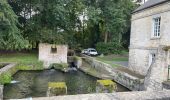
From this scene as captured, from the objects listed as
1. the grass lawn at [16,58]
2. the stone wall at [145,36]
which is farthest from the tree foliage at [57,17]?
the stone wall at [145,36]

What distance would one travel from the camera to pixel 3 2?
67.7 feet

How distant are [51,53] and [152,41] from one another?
14.4 m

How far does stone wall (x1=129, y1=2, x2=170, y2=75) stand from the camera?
1432 cm

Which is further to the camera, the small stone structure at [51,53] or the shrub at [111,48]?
the shrub at [111,48]

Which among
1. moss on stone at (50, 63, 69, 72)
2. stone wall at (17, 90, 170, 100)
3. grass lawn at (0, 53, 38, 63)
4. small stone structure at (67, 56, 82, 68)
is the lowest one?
moss on stone at (50, 63, 69, 72)

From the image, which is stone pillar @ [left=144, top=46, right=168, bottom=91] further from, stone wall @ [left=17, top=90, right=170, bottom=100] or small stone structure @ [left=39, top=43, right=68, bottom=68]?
small stone structure @ [left=39, top=43, right=68, bottom=68]

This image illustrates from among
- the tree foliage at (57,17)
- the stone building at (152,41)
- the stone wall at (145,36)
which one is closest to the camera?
the stone building at (152,41)

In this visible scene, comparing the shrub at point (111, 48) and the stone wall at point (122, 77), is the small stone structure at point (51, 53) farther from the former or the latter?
the shrub at point (111, 48)

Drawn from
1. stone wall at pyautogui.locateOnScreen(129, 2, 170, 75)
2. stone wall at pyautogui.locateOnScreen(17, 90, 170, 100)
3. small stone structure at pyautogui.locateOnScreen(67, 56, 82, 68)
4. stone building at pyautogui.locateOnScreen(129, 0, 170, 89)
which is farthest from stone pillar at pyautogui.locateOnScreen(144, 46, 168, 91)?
small stone structure at pyautogui.locateOnScreen(67, 56, 82, 68)

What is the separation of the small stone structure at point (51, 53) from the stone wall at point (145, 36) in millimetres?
10259

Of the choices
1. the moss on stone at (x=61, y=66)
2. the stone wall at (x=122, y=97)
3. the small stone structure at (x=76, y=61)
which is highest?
the stone wall at (x=122, y=97)

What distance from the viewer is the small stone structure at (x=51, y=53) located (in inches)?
1000

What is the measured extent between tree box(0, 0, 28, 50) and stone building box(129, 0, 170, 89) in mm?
13628

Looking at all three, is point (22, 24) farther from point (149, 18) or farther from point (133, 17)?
point (149, 18)
